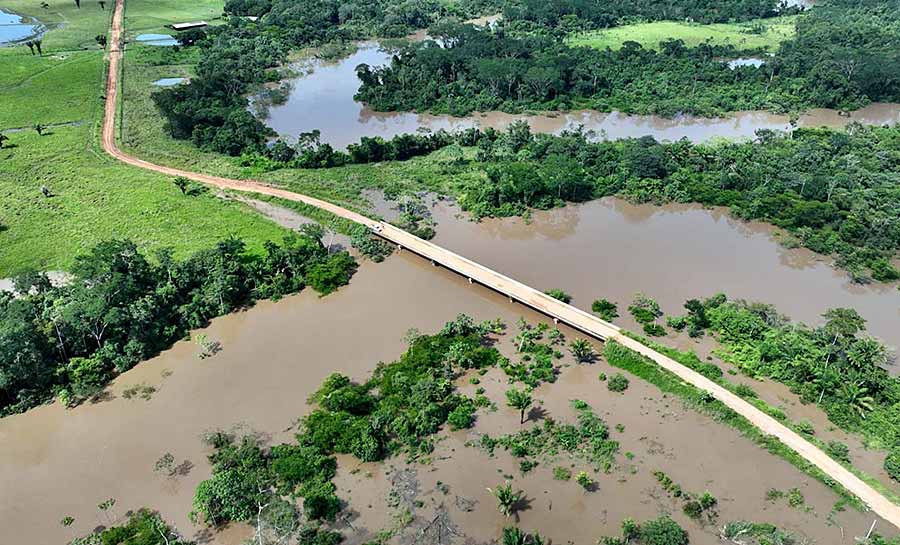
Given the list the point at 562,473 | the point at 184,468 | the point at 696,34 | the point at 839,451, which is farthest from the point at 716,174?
the point at 696,34

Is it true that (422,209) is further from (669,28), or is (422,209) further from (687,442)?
(669,28)

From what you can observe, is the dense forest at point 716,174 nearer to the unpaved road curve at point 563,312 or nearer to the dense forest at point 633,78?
the unpaved road curve at point 563,312

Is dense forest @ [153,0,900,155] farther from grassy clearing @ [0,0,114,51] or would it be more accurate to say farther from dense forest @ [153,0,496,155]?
grassy clearing @ [0,0,114,51]

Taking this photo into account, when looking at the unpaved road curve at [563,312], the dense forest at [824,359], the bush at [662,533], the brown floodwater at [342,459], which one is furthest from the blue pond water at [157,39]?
the bush at [662,533]

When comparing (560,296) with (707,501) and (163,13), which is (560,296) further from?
(163,13)

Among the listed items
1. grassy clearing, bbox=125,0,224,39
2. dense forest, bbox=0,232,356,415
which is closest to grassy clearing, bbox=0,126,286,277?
dense forest, bbox=0,232,356,415

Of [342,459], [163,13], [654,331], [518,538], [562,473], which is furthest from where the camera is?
[163,13]
